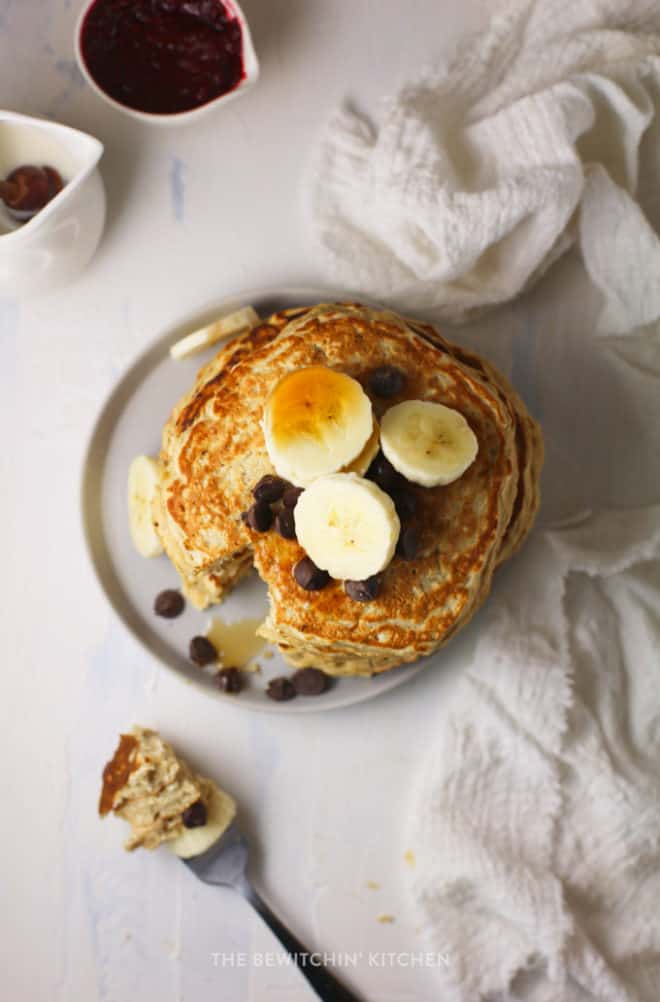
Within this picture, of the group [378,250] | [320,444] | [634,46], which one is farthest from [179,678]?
[634,46]

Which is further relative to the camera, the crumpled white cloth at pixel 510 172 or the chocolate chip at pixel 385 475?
the crumpled white cloth at pixel 510 172

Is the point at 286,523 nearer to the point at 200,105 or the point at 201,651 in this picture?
the point at 201,651

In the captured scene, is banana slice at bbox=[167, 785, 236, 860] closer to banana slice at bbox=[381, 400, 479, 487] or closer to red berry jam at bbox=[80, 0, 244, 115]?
banana slice at bbox=[381, 400, 479, 487]

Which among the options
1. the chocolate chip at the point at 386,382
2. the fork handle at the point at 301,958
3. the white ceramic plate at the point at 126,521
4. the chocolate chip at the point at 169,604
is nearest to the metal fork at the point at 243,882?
the fork handle at the point at 301,958

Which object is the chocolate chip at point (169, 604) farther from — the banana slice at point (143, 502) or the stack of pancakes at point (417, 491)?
the stack of pancakes at point (417, 491)

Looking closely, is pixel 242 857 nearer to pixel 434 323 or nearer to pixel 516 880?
pixel 516 880

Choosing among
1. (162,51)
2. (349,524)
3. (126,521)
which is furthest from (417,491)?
(162,51)
